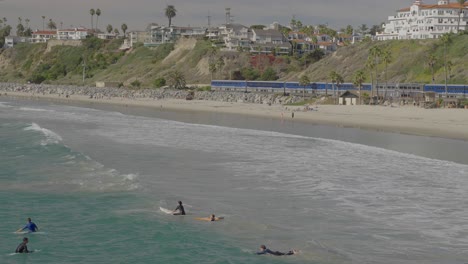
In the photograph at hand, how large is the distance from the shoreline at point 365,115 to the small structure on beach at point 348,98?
288cm

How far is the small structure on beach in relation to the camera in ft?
273

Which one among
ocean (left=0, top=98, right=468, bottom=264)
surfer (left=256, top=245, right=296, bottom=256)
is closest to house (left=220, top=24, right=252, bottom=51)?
ocean (left=0, top=98, right=468, bottom=264)

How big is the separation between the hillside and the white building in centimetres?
1348

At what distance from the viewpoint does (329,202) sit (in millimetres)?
27672

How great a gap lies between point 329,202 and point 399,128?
34.5 metres

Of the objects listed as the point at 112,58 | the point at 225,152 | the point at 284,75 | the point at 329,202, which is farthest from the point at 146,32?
the point at 329,202

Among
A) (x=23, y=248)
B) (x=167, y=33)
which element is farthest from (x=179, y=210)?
(x=167, y=33)

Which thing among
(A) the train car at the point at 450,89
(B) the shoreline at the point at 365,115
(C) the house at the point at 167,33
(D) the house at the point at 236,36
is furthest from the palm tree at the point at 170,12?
(A) the train car at the point at 450,89

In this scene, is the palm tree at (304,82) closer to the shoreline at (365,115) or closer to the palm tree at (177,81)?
the shoreline at (365,115)

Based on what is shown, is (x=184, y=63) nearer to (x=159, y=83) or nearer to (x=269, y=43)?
(x=159, y=83)

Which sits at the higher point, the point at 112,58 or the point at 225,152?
the point at 112,58

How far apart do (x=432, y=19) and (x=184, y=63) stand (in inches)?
2042

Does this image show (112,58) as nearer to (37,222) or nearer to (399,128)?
(399,128)

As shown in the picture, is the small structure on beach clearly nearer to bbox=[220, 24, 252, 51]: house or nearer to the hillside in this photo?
the hillside
